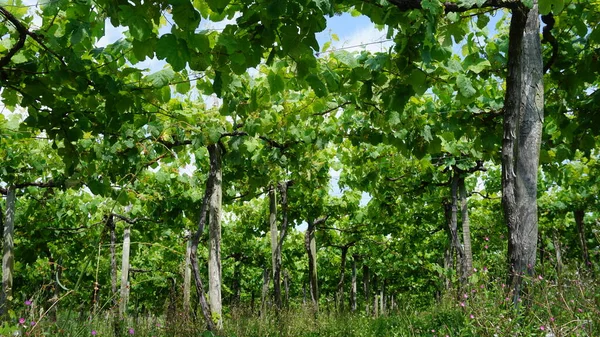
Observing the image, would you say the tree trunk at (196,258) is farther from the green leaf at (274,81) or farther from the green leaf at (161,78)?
the green leaf at (274,81)

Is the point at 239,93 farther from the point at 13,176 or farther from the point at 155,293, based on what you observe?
the point at 155,293

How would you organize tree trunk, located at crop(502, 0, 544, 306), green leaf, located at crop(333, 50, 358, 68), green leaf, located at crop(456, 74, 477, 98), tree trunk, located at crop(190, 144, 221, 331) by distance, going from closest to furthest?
tree trunk, located at crop(502, 0, 544, 306), green leaf, located at crop(333, 50, 358, 68), green leaf, located at crop(456, 74, 477, 98), tree trunk, located at crop(190, 144, 221, 331)

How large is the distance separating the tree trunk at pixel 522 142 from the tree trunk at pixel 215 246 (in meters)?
3.75

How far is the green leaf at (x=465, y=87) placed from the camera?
13.4 ft

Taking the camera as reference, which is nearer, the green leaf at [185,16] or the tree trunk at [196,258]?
the green leaf at [185,16]

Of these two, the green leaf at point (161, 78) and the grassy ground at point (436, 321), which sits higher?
the green leaf at point (161, 78)

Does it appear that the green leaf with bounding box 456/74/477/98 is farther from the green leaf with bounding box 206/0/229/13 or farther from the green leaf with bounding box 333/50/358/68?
the green leaf with bounding box 206/0/229/13

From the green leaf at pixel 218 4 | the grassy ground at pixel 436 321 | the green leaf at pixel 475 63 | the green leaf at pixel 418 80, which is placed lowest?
the grassy ground at pixel 436 321

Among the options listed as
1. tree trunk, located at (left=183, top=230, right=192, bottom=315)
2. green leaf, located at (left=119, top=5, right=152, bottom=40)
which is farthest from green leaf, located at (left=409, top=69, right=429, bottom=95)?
tree trunk, located at (left=183, top=230, right=192, bottom=315)

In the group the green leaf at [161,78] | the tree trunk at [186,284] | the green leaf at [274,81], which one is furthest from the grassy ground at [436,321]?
the green leaf at [274,81]

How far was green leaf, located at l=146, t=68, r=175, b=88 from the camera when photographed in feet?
13.0

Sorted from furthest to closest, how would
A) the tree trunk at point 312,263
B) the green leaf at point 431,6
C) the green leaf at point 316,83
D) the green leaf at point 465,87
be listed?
the tree trunk at point 312,263
the green leaf at point 465,87
the green leaf at point 316,83
the green leaf at point 431,6

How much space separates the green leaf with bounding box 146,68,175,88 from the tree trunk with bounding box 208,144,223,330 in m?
2.40

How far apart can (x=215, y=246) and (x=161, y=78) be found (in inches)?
105
